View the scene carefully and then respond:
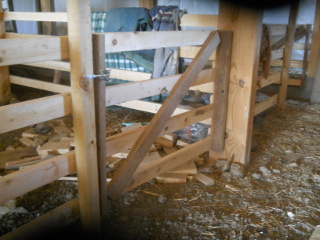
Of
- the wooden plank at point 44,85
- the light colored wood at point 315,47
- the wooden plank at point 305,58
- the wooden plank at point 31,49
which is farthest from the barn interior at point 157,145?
the light colored wood at point 315,47

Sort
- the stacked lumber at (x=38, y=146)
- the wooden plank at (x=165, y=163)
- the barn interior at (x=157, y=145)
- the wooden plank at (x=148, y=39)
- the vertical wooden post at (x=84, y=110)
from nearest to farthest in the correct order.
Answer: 1. the vertical wooden post at (x=84, y=110)
2. the barn interior at (x=157, y=145)
3. the wooden plank at (x=148, y=39)
4. the wooden plank at (x=165, y=163)
5. the stacked lumber at (x=38, y=146)

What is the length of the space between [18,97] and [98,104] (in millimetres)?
3568

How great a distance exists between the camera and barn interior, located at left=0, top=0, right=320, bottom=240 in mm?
1473

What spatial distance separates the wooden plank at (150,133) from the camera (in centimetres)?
198

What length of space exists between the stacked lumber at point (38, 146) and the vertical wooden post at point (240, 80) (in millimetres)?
1365

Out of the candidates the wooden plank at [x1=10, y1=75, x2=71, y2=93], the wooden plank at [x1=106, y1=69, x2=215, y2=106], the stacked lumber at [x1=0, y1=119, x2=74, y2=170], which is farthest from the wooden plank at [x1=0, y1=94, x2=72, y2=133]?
the wooden plank at [x1=10, y1=75, x2=71, y2=93]

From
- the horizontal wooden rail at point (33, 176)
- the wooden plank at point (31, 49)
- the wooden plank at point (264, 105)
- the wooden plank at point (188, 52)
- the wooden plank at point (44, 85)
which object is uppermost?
the wooden plank at point (31, 49)

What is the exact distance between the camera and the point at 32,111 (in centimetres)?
140

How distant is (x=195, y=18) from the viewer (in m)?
3.30

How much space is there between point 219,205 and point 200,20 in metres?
1.91

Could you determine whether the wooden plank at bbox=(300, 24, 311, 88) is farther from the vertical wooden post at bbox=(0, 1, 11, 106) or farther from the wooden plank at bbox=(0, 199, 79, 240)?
the wooden plank at bbox=(0, 199, 79, 240)

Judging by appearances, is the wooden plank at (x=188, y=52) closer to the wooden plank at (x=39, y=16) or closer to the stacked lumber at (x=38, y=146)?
the stacked lumber at (x=38, y=146)

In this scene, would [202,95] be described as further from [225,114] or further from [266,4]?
[266,4]

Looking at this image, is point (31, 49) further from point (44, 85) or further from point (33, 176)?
point (44, 85)
